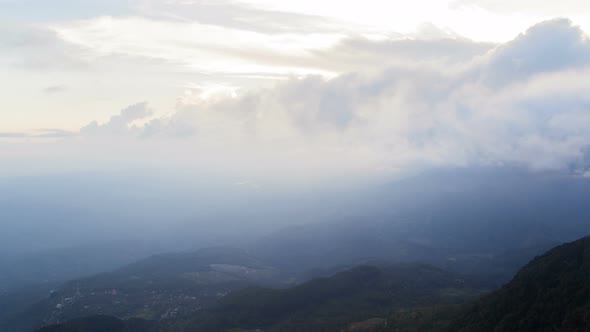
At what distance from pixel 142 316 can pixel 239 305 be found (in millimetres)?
42833

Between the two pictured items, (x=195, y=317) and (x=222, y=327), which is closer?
(x=222, y=327)

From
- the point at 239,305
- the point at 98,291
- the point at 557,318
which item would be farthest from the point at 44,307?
the point at 557,318

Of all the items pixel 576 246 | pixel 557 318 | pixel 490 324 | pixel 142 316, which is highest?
pixel 576 246

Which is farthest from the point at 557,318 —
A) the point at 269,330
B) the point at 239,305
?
the point at 239,305

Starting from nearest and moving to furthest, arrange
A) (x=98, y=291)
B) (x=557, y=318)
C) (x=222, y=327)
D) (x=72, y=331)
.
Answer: (x=557, y=318)
(x=72, y=331)
(x=222, y=327)
(x=98, y=291)

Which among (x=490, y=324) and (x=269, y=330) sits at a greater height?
(x=490, y=324)

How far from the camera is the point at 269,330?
400ft

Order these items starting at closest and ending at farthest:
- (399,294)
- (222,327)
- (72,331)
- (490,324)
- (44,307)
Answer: (490,324) < (72,331) < (222,327) < (399,294) < (44,307)

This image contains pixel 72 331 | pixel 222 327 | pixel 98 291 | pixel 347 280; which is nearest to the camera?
pixel 72 331

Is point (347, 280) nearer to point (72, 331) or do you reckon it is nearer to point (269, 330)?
point (269, 330)

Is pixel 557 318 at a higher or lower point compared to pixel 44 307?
higher

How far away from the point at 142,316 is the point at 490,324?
442ft

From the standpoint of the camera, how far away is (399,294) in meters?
146

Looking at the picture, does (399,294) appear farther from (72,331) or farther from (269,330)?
(72,331)
